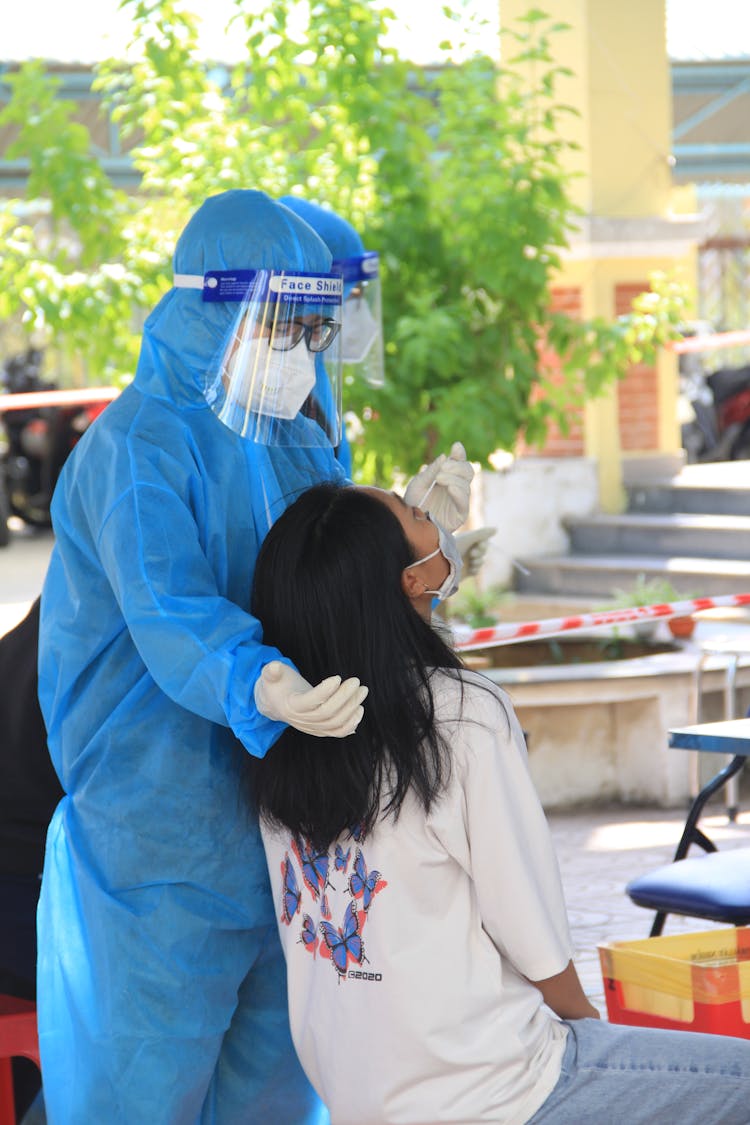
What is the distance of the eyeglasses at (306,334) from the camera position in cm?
242

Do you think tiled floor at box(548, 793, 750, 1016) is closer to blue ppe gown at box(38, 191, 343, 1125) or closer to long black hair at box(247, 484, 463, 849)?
blue ppe gown at box(38, 191, 343, 1125)

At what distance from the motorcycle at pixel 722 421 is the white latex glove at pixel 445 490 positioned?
8.17 m

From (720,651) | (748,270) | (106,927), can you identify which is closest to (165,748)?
(106,927)

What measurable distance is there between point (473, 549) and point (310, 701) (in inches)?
65.0

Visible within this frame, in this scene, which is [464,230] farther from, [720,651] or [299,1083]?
[299,1083]

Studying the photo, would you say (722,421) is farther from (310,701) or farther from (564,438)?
(310,701)

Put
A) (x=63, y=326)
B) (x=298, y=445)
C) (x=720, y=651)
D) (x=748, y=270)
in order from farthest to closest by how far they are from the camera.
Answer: (x=748, y=270) < (x=63, y=326) < (x=720, y=651) < (x=298, y=445)

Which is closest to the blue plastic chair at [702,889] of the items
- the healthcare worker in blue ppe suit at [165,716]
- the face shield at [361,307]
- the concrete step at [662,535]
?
the healthcare worker in blue ppe suit at [165,716]

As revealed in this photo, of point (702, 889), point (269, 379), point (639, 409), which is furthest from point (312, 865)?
point (639, 409)

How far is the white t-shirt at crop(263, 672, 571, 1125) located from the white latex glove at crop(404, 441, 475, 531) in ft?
2.62

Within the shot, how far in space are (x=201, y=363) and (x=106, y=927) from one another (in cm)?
84

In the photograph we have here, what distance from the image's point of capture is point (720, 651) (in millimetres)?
5059

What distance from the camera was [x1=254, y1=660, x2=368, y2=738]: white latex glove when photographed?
1.94 meters

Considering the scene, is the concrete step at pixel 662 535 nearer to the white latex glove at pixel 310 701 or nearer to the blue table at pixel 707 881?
the blue table at pixel 707 881
